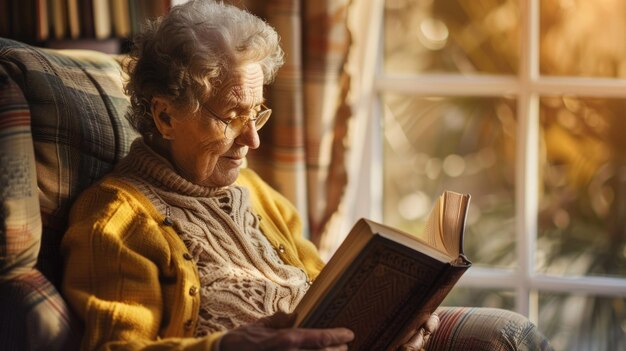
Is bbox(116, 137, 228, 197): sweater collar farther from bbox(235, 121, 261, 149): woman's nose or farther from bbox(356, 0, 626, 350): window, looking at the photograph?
bbox(356, 0, 626, 350): window

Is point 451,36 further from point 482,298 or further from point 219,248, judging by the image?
point 219,248

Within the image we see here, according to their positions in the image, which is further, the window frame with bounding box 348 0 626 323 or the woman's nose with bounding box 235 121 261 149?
the window frame with bounding box 348 0 626 323

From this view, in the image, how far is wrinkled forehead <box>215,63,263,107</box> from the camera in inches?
66.7

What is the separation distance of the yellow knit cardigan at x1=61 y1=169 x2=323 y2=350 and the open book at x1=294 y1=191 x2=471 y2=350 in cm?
20

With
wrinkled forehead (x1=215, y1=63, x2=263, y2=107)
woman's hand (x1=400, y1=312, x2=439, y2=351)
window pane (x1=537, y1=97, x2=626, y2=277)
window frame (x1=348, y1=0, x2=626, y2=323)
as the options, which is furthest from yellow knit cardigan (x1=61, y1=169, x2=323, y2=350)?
window pane (x1=537, y1=97, x2=626, y2=277)

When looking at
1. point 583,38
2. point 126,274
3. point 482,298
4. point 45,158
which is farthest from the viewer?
point 482,298

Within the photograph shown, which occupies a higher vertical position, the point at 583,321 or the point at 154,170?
the point at 154,170

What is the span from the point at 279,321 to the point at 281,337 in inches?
2.4

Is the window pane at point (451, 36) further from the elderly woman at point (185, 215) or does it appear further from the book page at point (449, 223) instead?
the book page at point (449, 223)

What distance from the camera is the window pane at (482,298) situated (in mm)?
2801

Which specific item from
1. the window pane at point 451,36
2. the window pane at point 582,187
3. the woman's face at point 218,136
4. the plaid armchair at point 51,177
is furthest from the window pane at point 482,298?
the woman's face at point 218,136

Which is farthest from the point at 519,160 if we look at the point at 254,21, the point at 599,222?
the point at 254,21

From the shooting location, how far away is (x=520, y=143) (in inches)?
104

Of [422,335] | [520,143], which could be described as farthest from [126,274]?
[520,143]
